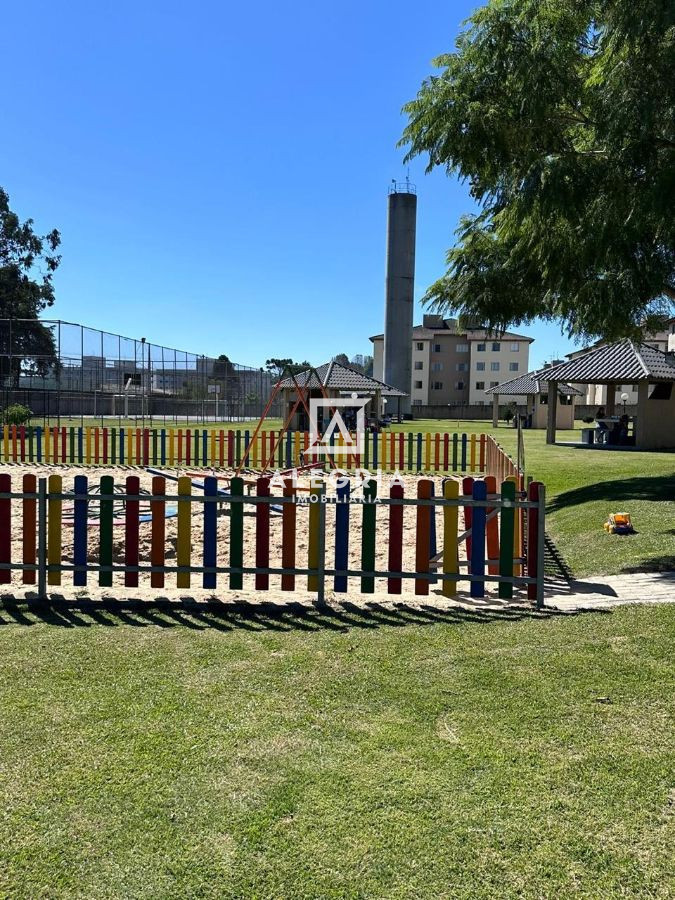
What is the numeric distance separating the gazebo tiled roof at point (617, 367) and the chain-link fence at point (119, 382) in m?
20.9

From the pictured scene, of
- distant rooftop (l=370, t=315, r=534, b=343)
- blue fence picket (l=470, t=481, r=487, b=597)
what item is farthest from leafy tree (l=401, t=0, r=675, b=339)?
distant rooftop (l=370, t=315, r=534, b=343)

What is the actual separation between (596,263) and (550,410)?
23609 millimetres

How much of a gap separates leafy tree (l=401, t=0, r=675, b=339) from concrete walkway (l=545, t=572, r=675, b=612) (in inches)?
126

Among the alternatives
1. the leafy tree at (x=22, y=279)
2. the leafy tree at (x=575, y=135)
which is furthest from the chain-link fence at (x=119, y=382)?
the leafy tree at (x=575, y=135)

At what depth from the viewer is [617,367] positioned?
86.3 ft

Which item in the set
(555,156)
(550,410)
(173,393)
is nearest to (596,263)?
(555,156)

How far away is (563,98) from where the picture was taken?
855cm

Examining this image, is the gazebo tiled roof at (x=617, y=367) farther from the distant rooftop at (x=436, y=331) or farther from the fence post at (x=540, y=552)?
the distant rooftop at (x=436, y=331)

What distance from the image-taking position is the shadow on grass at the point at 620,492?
1232cm

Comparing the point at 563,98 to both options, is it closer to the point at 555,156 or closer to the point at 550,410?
the point at 555,156

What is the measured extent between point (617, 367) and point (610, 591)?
21.8 meters

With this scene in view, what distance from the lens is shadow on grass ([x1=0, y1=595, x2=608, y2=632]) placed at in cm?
561

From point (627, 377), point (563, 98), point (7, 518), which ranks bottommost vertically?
point (7, 518)

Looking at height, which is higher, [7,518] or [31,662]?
[7,518]
